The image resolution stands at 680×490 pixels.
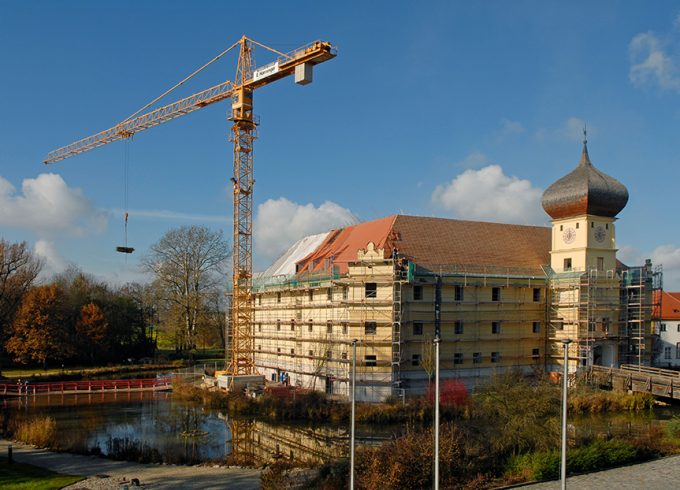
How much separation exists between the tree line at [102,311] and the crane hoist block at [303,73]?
2436 cm

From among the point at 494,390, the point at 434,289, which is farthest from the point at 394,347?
the point at 494,390

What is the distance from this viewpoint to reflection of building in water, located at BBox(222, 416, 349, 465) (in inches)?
920

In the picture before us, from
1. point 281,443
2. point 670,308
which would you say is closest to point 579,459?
point 281,443

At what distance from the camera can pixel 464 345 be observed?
37125 millimetres

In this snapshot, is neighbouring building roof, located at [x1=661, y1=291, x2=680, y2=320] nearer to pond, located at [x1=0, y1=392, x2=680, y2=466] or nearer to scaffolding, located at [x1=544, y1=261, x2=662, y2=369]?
scaffolding, located at [x1=544, y1=261, x2=662, y2=369]

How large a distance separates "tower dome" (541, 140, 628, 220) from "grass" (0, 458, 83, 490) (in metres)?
32.9

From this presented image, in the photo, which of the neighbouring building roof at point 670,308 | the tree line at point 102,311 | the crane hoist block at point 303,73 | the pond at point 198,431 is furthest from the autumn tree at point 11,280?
the neighbouring building roof at point 670,308

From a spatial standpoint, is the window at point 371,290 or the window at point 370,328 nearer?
the window at point 370,328

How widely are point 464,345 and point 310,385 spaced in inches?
376

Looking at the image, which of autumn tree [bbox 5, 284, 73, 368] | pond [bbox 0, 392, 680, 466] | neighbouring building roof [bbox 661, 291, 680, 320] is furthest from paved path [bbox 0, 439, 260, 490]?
neighbouring building roof [bbox 661, 291, 680, 320]

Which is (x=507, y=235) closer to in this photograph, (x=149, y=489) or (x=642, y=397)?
(x=642, y=397)

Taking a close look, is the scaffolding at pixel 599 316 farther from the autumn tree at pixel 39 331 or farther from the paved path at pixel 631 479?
the autumn tree at pixel 39 331

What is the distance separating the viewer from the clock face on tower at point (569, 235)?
4131cm

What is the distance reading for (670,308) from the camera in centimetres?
5566
